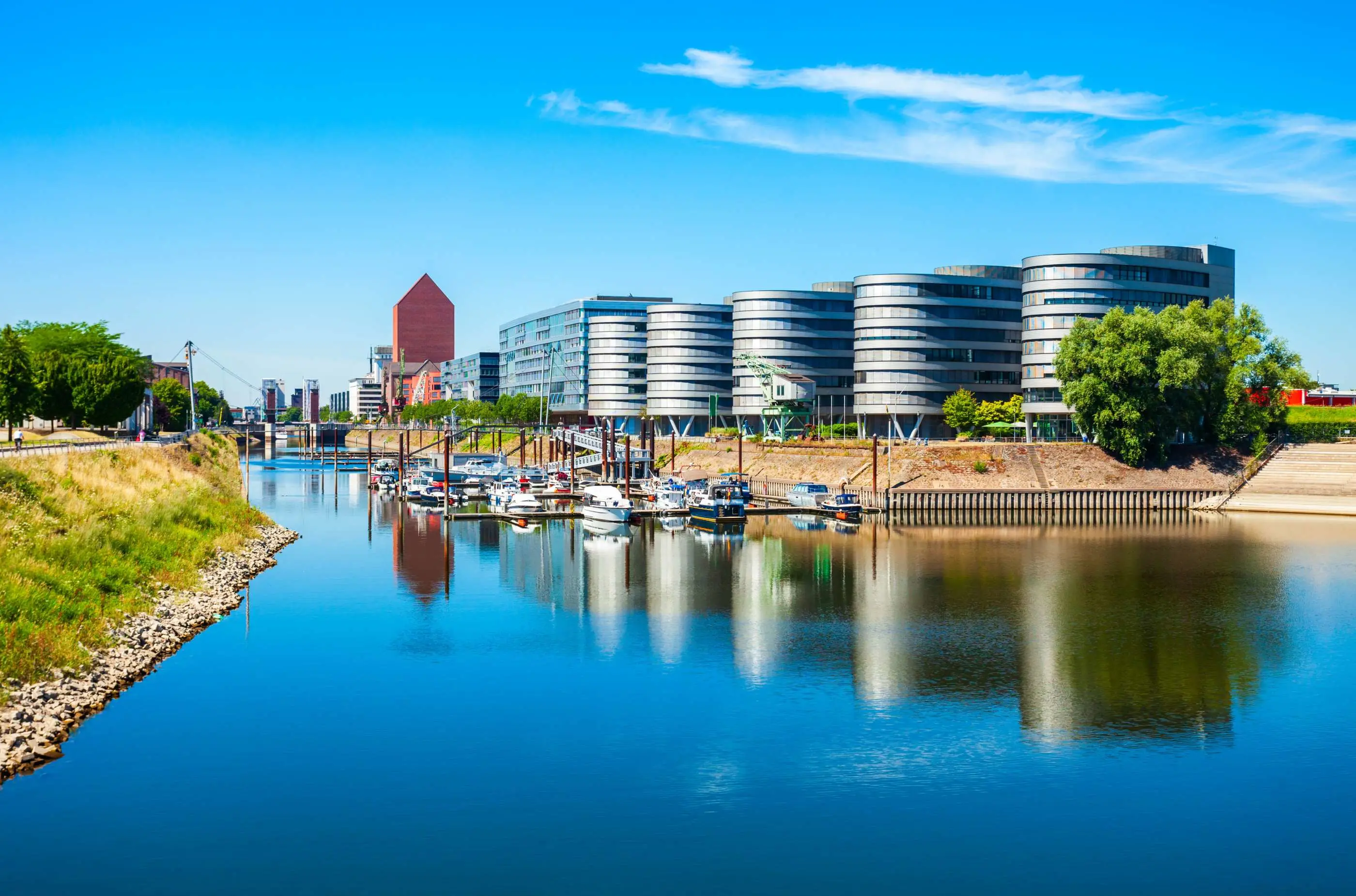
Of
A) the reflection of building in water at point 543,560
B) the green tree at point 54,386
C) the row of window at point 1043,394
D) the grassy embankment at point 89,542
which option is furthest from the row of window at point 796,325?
the grassy embankment at point 89,542

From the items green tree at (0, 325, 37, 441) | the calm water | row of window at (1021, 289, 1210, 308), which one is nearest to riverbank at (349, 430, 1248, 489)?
row of window at (1021, 289, 1210, 308)

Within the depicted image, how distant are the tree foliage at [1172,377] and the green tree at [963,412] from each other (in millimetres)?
25421

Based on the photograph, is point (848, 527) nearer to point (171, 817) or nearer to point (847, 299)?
point (171, 817)

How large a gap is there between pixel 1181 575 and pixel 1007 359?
10650 centimetres

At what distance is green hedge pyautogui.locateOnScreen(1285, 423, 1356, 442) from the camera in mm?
127125

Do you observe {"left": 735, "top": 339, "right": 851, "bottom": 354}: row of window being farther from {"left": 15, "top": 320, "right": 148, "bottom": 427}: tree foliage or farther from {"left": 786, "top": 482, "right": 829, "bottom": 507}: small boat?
{"left": 15, "top": 320, "right": 148, "bottom": 427}: tree foliage

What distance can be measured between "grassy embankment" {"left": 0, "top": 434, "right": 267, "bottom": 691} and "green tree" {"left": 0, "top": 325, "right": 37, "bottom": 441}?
22.6m

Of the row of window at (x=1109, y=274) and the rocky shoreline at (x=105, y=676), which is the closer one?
the rocky shoreline at (x=105, y=676)

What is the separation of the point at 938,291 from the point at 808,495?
67.9 meters

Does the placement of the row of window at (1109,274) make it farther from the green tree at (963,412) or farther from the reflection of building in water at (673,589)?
the reflection of building in water at (673,589)

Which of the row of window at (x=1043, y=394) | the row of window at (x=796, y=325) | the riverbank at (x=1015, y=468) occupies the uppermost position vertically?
the row of window at (x=796, y=325)

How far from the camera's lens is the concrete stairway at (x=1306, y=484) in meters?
116

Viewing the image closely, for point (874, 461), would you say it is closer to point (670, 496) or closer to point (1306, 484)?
point (670, 496)

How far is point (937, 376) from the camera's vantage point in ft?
563
